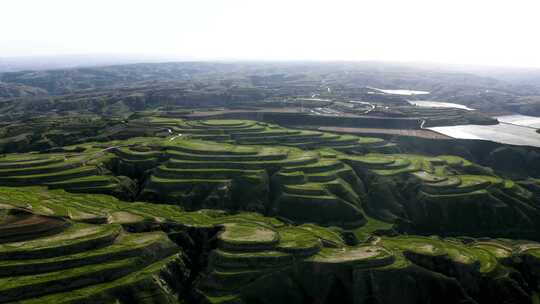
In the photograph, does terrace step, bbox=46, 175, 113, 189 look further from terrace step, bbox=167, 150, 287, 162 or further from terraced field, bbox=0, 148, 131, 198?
terrace step, bbox=167, 150, 287, 162

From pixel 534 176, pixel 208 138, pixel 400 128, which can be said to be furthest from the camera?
pixel 400 128

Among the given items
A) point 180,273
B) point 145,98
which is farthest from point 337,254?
point 145,98

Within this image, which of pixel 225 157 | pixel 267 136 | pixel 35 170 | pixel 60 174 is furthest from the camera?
pixel 267 136

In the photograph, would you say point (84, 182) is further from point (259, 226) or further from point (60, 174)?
point (259, 226)

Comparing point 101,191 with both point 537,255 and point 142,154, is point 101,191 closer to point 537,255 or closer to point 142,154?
point 142,154

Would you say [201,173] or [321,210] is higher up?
[201,173]

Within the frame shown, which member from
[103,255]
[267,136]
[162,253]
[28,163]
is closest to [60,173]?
[28,163]

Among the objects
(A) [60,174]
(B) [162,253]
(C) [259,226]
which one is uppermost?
(A) [60,174]

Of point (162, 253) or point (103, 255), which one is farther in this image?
point (162, 253)
